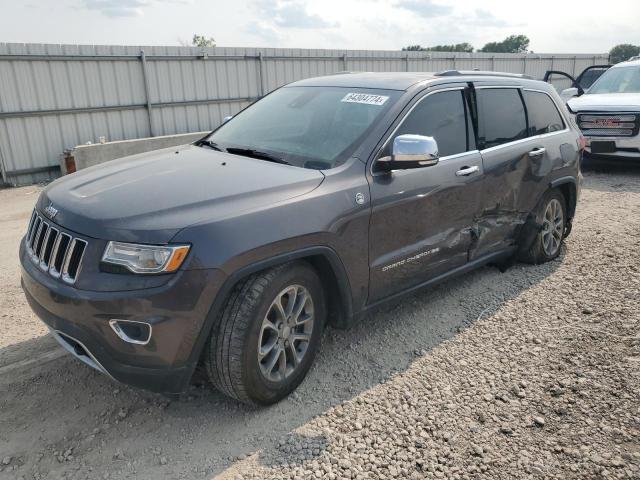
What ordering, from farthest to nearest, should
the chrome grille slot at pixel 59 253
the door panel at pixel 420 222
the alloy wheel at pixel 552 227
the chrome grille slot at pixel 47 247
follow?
the alloy wheel at pixel 552 227 < the door panel at pixel 420 222 < the chrome grille slot at pixel 47 247 < the chrome grille slot at pixel 59 253

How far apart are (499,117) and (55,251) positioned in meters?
3.51

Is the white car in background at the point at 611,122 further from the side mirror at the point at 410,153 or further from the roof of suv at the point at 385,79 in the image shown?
the side mirror at the point at 410,153

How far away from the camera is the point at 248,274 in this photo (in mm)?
2781

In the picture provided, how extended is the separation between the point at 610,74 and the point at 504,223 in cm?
868

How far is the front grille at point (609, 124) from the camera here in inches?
368

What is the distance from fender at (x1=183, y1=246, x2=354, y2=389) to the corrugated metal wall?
9.08 m

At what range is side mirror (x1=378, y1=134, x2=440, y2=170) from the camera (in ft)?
10.9

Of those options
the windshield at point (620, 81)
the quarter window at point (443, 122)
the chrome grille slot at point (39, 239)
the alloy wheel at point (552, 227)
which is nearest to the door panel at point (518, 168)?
the quarter window at point (443, 122)

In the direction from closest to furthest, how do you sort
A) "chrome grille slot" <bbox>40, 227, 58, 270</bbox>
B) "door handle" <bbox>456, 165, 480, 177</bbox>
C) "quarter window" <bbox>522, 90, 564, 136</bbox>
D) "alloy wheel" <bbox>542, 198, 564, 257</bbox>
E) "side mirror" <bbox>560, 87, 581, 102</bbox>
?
1. "chrome grille slot" <bbox>40, 227, 58, 270</bbox>
2. "door handle" <bbox>456, 165, 480, 177</bbox>
3. "quarter window" <bbox>522, 90, 564, 136</bbox>
4. "alloy wheel" <bbox>542, 198, 564, 257</bbox>
5. "side mirror" <bbox>560, 87, 581, 102</bbox>

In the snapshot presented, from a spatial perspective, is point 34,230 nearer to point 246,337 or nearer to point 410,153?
point 246,337

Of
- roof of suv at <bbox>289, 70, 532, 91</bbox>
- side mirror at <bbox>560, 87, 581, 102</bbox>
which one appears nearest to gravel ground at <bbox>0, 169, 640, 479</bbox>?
roof of suv at <bbox>289, 70, 532, 91</bbox>

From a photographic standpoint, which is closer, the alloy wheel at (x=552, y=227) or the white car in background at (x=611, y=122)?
the alloy wheel at (x=552, y=227)

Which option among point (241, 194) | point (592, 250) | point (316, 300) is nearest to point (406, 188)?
point (316, 300)

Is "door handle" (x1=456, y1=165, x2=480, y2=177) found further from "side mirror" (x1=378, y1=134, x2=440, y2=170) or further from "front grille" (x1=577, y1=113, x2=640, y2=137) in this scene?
"front grille" (x1=577, y1=113, x2=640, y2=137)
